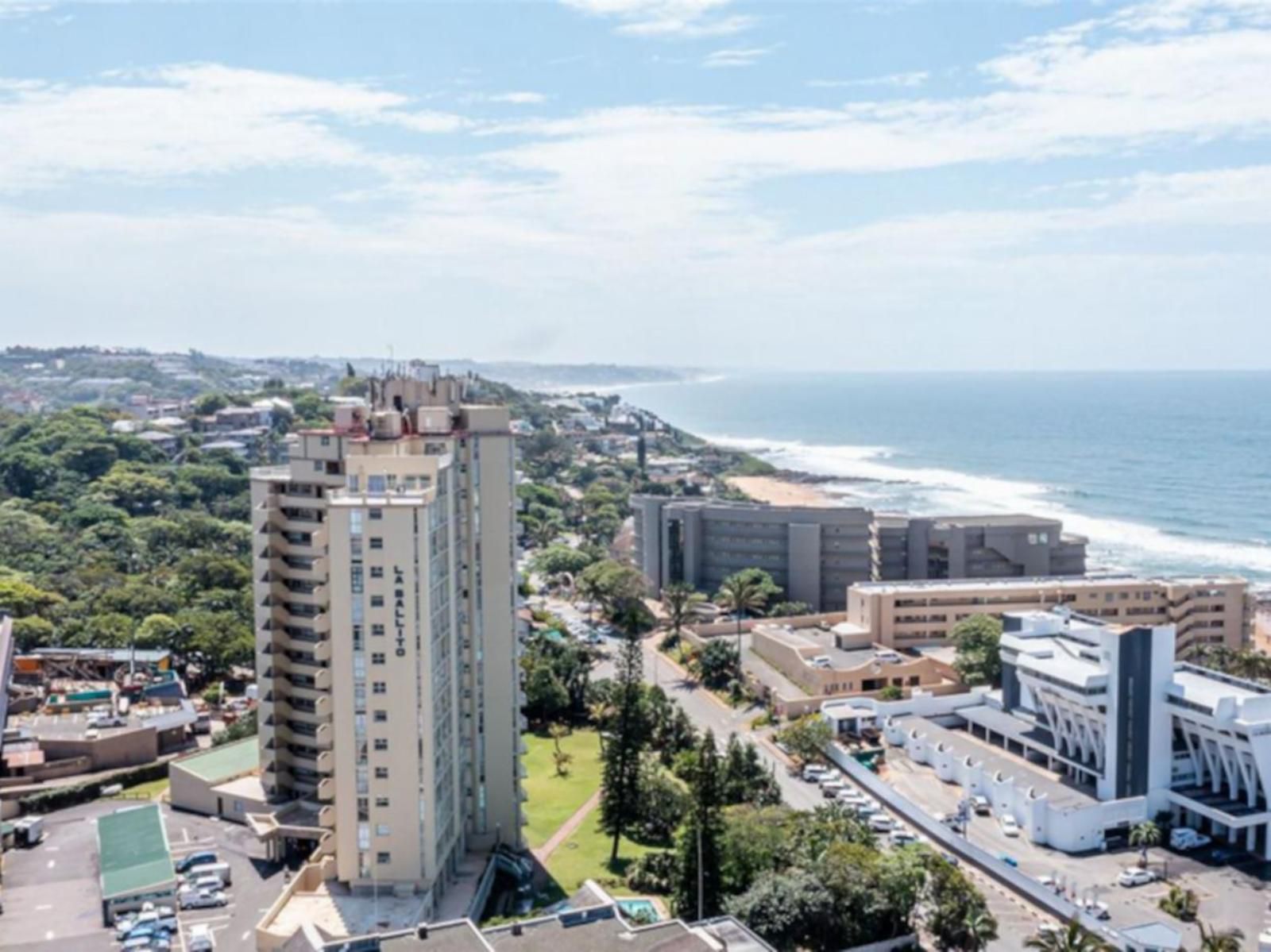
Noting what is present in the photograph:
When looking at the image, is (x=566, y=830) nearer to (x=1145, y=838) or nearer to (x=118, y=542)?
(x=1145, y=838)

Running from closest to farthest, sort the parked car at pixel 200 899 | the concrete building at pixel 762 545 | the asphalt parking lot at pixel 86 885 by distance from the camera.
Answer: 1. the asphalt parking lot at pixel 86 885
2. the parked car at pixel 200 899
3. the concrete building at pixel 762 545

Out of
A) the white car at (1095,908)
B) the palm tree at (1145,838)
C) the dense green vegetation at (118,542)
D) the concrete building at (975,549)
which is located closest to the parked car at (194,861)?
the dense green vegetation at (118,542)

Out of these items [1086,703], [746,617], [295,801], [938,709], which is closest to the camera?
[295,801]

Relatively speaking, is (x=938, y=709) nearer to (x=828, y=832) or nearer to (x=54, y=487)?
(x=828, y=832)

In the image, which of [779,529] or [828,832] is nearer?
[828,832]

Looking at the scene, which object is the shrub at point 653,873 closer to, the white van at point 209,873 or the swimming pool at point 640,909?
the swimming pool at point 640,909

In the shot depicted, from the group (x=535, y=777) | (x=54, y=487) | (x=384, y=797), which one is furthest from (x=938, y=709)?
(x=54, y=487)

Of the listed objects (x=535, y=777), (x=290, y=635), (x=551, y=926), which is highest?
(x=290, y=635)

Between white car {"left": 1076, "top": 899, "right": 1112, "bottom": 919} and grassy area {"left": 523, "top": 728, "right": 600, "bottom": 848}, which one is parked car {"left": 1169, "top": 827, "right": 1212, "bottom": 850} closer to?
white car {"left": 1076, "top": 899, "right": 1112, "bottom": 919}
